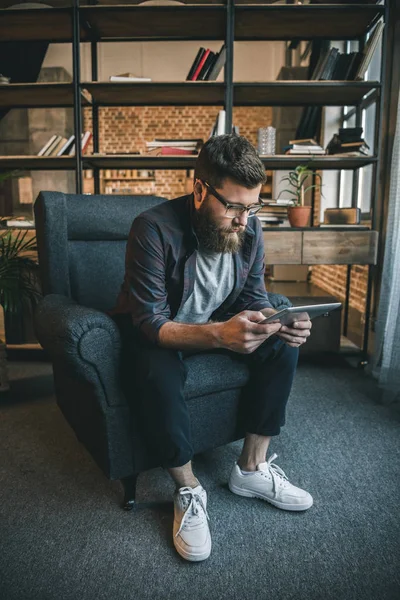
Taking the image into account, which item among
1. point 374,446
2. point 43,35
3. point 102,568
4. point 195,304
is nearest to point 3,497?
point 102,568

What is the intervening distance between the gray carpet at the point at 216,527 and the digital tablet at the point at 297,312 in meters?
0.60

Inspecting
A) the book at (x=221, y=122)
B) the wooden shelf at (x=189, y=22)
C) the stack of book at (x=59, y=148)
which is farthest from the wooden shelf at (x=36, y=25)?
the book at (x=221, y=122)

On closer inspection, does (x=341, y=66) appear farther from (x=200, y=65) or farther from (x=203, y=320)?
(x=203, y=320)

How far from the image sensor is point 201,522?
4.30 feet

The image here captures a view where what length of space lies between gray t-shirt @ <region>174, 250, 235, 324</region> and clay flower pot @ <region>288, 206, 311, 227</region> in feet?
4.63

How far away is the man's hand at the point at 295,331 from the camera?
4.50ft

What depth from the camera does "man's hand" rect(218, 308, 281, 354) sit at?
4.06 ft

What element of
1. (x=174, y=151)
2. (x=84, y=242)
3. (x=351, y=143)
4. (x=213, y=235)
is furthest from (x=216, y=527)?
(x=351, y=143)

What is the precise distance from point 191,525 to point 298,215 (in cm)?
201

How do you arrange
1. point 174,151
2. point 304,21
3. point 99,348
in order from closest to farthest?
1. point 99,348
2. point 304,21
3. point 174,151

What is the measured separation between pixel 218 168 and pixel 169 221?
8.7 inches

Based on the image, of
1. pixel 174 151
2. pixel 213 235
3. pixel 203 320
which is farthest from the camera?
pixel 174 151

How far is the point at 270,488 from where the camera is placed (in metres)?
1.50

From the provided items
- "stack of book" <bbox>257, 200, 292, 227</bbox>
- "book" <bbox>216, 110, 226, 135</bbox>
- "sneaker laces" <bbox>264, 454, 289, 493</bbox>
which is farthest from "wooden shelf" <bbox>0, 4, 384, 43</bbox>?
"sneaker laces" <bbox>264, 454, 289, 493</bbox>
